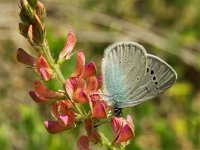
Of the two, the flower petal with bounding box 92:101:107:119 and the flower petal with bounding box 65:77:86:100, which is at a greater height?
the flower petal with bounding box 65:77:86:100

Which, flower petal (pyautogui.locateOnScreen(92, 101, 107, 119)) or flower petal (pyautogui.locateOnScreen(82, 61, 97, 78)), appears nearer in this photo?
Result: flower petal (pyautogui.locateOnScreen(92, 101, 107, 119))

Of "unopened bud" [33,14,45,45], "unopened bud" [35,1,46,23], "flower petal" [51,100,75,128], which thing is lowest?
"flower petal" [51,100,75,128]

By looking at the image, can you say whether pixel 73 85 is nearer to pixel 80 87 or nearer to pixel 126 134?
pixel 80 87

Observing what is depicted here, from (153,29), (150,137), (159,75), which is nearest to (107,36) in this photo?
(153,29)

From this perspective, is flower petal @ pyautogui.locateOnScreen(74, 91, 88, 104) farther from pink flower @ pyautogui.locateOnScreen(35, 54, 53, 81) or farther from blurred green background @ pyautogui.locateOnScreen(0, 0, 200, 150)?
blurred green background @ pyautogui.locateOnScreen(0, 0, 200, 150)

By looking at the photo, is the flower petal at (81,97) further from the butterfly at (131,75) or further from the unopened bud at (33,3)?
the unopened bud at (33,3)

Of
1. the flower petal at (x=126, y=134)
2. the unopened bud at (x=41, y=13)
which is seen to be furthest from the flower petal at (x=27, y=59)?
the flower petal at (x=126, y=134)

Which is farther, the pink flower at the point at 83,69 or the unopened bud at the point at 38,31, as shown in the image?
the pink flower at the point at 83,69

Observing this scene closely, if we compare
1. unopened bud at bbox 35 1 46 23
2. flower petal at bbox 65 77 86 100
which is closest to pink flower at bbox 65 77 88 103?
flower petal at bbox 65 77 86 100
